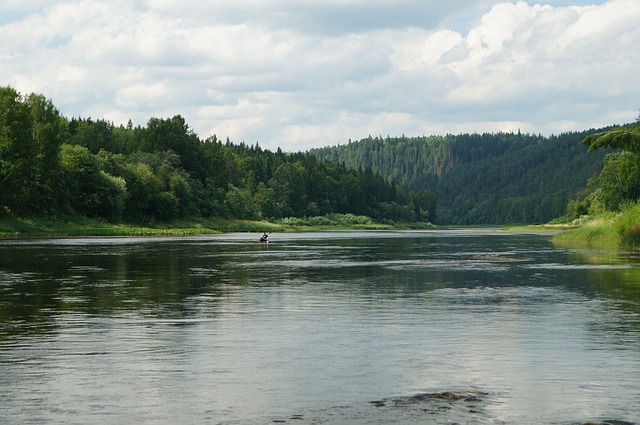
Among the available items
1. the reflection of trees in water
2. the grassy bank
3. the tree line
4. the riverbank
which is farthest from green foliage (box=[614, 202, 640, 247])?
the riverbank

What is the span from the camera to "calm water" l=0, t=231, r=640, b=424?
42.5 ft

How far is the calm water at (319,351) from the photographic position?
12945 mm

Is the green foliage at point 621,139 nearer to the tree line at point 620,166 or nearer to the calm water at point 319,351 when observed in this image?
the tree line at point 620,166

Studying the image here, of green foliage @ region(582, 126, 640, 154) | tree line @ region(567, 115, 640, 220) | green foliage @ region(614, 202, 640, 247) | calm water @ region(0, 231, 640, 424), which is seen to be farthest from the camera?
tree line @ region(567, 115, 640, 220)

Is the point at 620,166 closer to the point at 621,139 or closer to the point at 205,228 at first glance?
the point at 621,139

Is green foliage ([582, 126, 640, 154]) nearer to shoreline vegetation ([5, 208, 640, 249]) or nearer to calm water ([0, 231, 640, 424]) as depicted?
shoreline vegetation ([5, 208, 640, 249])

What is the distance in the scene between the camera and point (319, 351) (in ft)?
61.3

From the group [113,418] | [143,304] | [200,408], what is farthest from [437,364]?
[143,304]

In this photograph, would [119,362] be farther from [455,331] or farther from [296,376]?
[455,331]

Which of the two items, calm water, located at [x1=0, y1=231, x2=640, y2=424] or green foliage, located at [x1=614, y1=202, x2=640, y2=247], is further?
green foliage, located at [x1=614, y1=202, x2=640, y2=247]

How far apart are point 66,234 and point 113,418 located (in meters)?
115

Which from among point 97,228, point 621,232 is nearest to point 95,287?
point 621,232

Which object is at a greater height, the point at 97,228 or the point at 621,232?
Answer: the point at 621,232

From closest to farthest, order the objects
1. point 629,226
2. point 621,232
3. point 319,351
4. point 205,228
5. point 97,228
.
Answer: point 319,351 < point 629,226 < point 621,232 < point 97,228 < point 205,228
